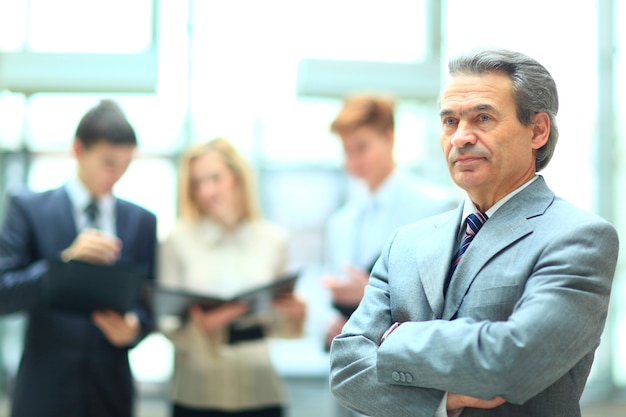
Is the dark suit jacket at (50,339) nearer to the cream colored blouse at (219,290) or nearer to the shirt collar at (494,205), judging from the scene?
the cream colored blouse at (219,290)

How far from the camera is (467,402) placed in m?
1.68

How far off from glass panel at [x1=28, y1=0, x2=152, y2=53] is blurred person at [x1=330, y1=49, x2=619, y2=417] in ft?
15.1

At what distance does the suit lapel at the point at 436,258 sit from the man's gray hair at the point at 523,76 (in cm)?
29

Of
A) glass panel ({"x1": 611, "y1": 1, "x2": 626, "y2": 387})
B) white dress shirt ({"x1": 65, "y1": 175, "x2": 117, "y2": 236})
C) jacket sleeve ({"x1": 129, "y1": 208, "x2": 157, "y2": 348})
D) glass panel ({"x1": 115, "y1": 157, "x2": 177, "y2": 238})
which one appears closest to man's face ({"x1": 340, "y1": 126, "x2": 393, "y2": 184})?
jacket sleeve ({"x1": 129, "y1": 208, "x2": 157, "y2": 348})

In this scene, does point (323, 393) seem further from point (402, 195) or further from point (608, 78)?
point (608, 78)

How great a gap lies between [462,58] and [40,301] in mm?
2214

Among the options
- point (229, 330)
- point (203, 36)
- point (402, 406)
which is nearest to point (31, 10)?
point (203, 36)

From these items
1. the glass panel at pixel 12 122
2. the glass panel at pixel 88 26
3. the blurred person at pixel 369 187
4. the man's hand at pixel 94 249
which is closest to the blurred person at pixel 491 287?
the man's hand at pixel 94 249

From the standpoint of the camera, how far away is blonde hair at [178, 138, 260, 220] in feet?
13.0

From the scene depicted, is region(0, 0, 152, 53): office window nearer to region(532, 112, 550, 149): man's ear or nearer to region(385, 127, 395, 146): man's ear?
region(385, 127, 395, 146): man's ear

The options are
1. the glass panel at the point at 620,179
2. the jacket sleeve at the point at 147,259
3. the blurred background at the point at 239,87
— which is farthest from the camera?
the glass panel at the point at 620,179

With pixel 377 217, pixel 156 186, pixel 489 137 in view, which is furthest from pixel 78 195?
pixel 156 186

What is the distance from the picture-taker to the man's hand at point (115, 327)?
11.0 ft

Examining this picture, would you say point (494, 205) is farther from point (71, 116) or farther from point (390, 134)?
point (71, 116)
